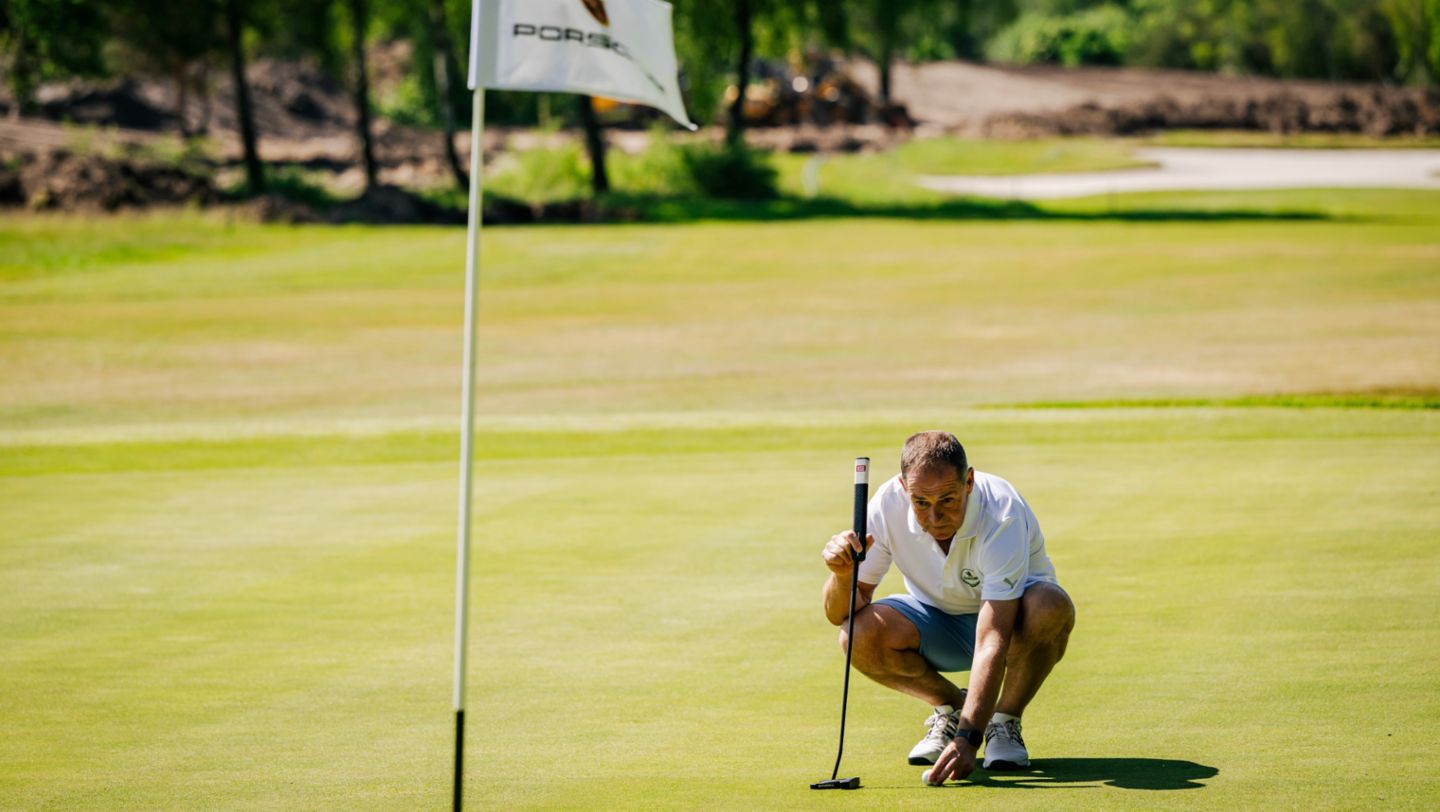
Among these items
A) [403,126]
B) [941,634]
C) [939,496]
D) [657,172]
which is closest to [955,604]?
[941,634]

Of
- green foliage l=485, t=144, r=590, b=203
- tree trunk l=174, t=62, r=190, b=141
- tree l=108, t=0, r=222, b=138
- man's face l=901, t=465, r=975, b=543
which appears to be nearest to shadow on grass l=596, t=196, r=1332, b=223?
green foliage l=485, t=144, r=590, b=203

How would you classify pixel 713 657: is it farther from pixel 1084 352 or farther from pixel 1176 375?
pixel 1084 352

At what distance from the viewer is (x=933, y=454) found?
5969mm

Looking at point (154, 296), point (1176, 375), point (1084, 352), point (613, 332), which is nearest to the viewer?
point (1176, 375)

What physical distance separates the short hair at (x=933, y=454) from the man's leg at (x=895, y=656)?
30.4 inches

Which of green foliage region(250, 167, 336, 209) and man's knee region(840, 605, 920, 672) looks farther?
green foliage region(250, 167, 336, 209)

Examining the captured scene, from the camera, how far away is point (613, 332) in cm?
2914

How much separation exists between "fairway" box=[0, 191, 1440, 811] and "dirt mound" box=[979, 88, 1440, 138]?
4141 cm

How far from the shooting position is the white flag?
6133 mm

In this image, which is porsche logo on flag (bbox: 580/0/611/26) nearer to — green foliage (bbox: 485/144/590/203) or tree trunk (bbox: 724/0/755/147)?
tree trunk (bbox: 724/0/755/147)

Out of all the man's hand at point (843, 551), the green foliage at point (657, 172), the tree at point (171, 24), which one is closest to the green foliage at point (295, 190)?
the tree at point (171, 24)

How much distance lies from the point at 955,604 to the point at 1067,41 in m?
118

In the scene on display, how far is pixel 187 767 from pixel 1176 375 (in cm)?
1992

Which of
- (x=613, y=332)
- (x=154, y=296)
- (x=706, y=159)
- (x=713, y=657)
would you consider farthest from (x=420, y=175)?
(x=713, y=657)
